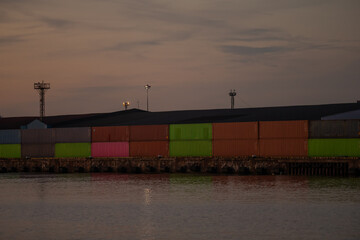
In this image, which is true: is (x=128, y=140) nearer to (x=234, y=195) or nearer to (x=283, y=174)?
(x=283, y=174)

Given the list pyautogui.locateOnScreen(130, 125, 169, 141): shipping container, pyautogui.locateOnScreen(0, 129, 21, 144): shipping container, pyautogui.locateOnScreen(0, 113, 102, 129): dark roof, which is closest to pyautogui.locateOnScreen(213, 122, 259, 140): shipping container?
pyautogui.locateOnScreen(130, 125, 169, 141): shipping container

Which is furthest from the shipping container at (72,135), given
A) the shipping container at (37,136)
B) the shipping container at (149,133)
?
the shipping container at (149,133)

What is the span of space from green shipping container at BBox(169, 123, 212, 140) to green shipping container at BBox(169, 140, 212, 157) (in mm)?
631

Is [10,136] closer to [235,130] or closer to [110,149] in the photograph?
[110,149]

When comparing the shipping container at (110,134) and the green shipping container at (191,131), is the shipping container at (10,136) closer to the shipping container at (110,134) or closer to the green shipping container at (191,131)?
the shipping container at (110,134)

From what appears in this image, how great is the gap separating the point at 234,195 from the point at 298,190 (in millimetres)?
6151

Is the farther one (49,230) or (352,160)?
(352,160)

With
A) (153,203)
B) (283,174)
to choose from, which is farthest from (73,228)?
(283,174)

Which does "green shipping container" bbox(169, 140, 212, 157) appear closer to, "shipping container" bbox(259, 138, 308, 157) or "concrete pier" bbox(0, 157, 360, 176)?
"concrete pier" bbox(0, 157, 360, 176)

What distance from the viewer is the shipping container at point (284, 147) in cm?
7106

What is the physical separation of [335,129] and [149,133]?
81.7ft

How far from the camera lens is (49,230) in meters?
35.9

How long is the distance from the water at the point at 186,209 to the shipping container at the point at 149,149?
1637 cm

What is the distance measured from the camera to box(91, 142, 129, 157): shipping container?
85006 millimetres
